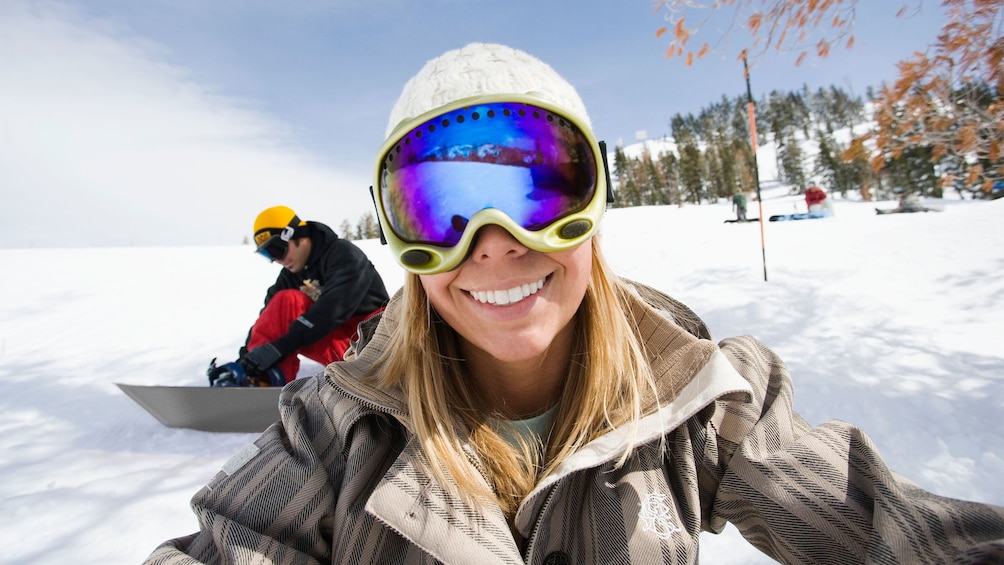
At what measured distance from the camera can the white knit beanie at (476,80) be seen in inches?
52.4

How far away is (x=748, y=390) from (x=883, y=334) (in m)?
4.00

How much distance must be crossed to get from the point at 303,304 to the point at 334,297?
0.41 m

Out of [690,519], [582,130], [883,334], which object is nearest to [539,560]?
[690,519]

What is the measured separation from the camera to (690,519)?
46.7 inches

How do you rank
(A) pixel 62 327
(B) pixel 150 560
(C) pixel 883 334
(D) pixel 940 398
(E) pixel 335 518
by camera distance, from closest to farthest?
(B) pixel 150 560
(E) pixel 335 518
(D) pixel 940 398
(C) pixel 883 334
(A) pixel 62 327

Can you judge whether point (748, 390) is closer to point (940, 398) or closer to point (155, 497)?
point (940, 398)

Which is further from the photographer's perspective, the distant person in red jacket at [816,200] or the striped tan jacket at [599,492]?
the distant person in red jacket at [816,200]

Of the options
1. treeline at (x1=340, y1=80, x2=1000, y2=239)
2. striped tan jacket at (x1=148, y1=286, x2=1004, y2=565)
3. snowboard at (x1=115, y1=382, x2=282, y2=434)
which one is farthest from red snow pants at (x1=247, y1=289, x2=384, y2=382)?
treeline at (x1=340, y1=80, x2=1000, y2=239)

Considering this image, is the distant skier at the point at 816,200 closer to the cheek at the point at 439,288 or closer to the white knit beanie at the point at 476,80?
the white knit beanie at the point at 476,80

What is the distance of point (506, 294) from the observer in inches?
51.1

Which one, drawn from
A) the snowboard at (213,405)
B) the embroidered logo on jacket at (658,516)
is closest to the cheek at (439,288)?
the embroidered logo on jacket at (658,516)

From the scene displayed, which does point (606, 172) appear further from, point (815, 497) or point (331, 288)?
point (331, 288)

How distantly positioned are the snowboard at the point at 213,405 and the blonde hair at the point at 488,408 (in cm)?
249

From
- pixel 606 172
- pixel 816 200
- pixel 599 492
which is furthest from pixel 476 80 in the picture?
pixel 816 200
